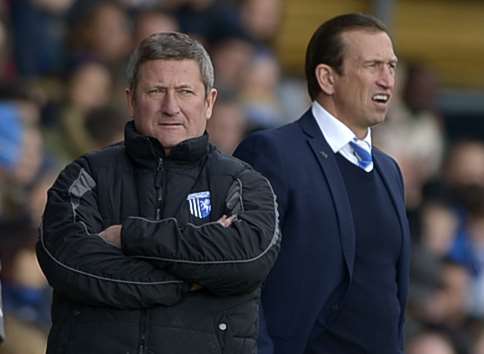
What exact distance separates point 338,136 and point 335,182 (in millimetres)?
174

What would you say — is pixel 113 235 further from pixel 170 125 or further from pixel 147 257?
pixel 170 125

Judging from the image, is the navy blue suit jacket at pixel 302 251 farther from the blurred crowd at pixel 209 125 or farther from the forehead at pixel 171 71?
the blurred crowd at pixel 209 125

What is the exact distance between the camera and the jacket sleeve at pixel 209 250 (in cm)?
477

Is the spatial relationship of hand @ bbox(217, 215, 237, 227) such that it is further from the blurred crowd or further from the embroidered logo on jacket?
the blurred crowd

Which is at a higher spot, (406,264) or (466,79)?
(406,264)

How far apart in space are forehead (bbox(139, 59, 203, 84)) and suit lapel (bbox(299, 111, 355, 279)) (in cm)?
88

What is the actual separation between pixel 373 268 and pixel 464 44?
7.99 metres

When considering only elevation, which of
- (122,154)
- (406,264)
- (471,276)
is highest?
(122,154)

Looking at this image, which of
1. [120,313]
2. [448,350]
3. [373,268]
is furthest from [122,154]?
[448,350]

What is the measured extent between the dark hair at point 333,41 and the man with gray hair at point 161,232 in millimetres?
852

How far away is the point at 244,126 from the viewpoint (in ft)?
33.9

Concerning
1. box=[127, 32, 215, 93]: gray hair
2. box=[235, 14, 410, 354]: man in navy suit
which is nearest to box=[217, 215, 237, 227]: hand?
box=[127, 32, 215, 93]: gray hair

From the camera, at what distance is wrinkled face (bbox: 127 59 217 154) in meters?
4.97

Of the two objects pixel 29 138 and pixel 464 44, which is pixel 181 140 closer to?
pixel 29 138
